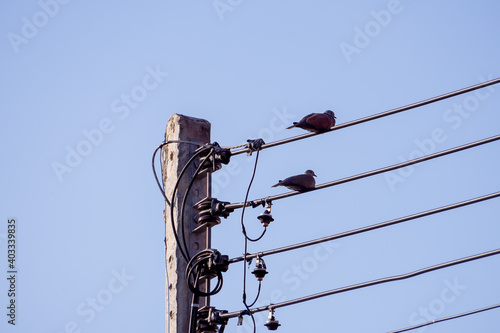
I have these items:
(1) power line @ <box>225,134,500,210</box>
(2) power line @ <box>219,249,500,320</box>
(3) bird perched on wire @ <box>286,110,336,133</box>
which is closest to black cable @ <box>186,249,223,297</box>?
(2) power line @ <box>219,249,500,320</box>

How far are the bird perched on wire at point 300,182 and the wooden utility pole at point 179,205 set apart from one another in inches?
24.0

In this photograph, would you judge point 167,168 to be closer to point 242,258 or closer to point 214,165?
point 214,165

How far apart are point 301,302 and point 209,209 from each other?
3.21 ft

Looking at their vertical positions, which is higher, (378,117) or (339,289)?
(378,117)

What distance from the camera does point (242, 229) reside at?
26.0ft

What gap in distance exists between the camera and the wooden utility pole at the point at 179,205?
25.6 feet

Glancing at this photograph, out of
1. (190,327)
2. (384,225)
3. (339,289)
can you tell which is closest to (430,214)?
(384,225)

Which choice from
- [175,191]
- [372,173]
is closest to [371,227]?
[372,173]

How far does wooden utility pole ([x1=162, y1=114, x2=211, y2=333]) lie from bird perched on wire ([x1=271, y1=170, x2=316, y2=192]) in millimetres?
609

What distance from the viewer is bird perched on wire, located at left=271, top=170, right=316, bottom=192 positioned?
809 centimetres

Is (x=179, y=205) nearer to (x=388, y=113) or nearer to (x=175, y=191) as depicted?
(x=175, y=191)

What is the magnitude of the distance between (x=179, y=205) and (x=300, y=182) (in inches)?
36.9

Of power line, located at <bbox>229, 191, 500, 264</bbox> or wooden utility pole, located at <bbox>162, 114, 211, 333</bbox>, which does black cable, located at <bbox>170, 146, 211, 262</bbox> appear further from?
power line, located at <bbox>229, 191, 500, 264</bbox>

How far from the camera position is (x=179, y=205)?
804cm
